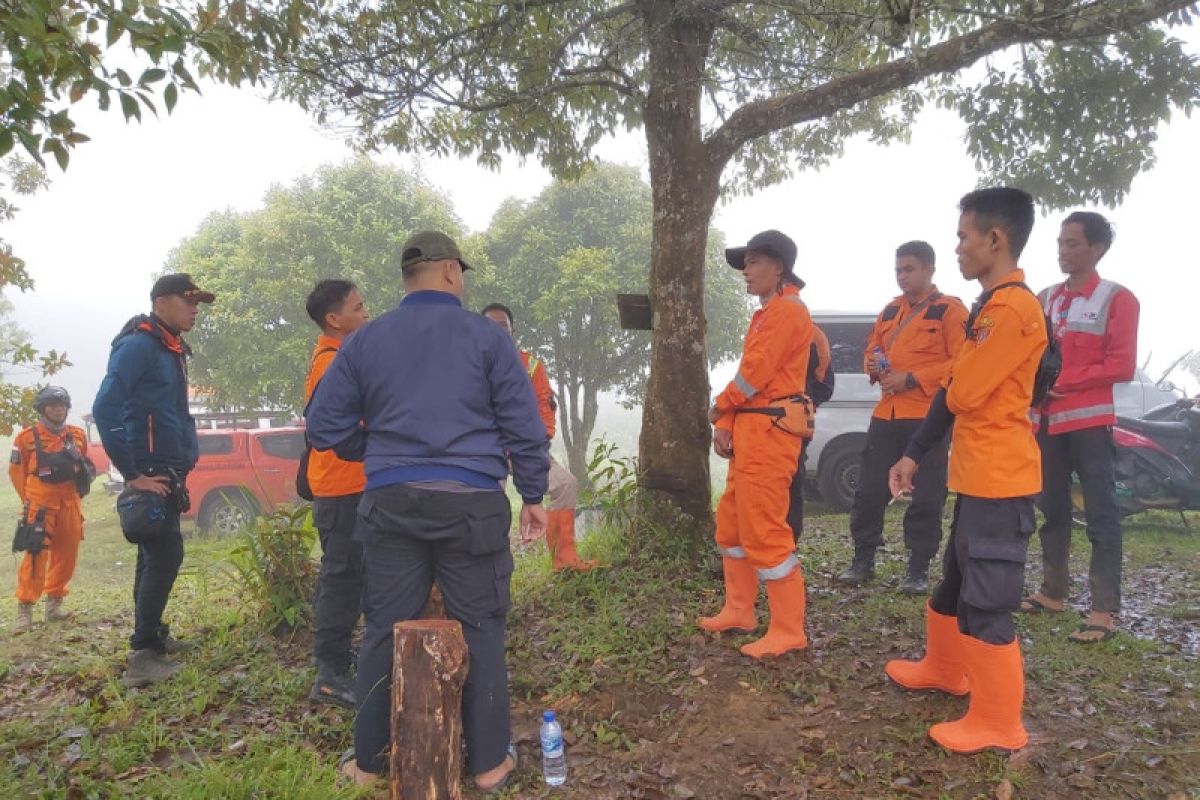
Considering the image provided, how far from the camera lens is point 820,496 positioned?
8.03m

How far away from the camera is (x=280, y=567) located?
4336mm

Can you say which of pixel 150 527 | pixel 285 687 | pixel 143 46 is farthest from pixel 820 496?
pixel 143 46

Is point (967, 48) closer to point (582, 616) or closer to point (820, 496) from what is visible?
point (582, 616)

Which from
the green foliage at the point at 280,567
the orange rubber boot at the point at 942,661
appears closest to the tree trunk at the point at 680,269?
the orange rubber boot at the point at 942,661

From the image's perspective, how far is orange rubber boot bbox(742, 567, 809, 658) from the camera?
348 centimetres

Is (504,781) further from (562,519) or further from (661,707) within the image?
(562,519)

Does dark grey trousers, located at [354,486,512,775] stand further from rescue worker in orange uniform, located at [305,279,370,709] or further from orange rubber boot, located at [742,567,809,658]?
orange rubber boot, located at [742,567,809,658]

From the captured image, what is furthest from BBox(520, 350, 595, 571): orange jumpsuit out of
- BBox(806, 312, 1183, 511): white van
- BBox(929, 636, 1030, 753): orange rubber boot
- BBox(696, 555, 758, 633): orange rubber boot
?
BBox(806, 312, 1183, 511): white van

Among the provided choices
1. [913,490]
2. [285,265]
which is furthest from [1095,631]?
[285,265]

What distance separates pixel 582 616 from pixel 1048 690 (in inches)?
95.4

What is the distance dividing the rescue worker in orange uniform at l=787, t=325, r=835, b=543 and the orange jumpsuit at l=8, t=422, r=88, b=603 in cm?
586

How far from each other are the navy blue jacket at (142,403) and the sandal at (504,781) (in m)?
2.39

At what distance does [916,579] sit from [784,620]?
1.57m

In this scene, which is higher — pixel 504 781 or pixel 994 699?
pixel 994 699
